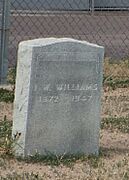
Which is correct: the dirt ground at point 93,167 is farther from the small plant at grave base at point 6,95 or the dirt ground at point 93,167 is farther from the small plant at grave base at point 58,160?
the small plant at grave base at point 6,95

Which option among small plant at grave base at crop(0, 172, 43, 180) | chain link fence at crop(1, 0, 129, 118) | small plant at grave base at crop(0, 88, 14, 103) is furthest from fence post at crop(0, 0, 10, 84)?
small plant at grave base at crop(0, 172, 43, 180)

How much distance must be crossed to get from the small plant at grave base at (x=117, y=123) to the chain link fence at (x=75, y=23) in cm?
353

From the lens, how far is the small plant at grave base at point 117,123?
26.7ft

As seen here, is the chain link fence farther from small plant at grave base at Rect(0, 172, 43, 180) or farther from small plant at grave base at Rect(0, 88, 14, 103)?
small plant at grave base at Rect(0, 172, 43, 180)

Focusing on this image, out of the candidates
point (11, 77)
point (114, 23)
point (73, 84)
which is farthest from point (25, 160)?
point (114, 23)

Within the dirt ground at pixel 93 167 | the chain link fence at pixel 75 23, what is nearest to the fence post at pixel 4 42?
the dirt ground at pixel 93 167

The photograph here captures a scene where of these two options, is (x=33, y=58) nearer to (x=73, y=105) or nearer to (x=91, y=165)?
(x=73, y=105)

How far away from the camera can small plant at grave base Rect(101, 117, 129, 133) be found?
8.13 m

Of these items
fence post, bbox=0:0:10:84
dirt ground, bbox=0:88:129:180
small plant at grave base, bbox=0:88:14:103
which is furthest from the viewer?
fence post, bbox=0:0:10:84

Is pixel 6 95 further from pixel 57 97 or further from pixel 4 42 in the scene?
pixel 57 97

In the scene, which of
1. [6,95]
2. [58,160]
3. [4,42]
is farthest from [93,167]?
[4,42]

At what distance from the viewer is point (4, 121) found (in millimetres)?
8016

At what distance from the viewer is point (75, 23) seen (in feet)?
64.5

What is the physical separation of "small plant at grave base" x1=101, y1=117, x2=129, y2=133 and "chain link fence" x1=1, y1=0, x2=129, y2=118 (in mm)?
3531
